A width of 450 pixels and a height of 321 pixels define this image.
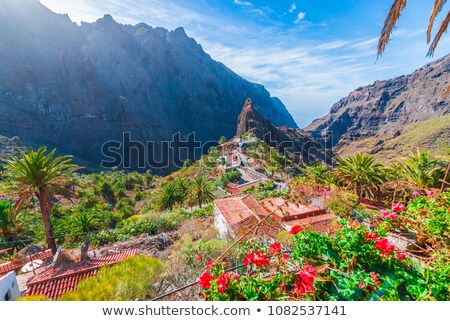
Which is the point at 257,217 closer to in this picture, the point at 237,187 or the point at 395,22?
the point at 395,22

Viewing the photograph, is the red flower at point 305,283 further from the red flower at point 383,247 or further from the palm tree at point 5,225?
the palm tree at point 5,225

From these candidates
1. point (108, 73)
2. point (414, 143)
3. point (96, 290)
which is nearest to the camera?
point (96, 290)

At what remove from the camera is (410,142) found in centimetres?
11319

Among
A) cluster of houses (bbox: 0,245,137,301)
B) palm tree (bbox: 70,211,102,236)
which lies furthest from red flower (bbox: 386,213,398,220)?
palm tree (bbox: 70,211,102,236)

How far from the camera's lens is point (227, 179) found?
140ft

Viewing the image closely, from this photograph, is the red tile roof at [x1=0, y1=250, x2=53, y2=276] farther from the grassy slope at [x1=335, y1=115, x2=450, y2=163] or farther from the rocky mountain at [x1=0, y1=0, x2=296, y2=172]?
the rocky mountain at [x1=0, y1=0, x2=296, y2=172]

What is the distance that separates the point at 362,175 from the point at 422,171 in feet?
11.3

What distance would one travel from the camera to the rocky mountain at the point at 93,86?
Answer: 96.3 metres

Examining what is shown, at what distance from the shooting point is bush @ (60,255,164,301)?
422 cm

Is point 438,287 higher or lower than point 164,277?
higher

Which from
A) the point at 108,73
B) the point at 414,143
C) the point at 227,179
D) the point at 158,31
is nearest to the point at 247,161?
the point at 227,179

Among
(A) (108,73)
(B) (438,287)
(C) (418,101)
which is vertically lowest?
(B) (438,287)
